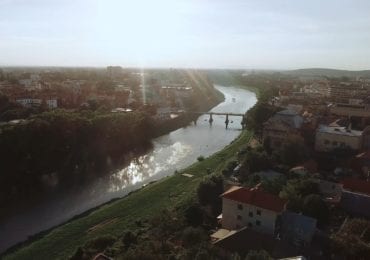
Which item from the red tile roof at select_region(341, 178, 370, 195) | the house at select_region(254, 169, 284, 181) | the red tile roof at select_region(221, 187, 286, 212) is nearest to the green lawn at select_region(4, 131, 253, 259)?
the house at select_region(254, 169, 284, 181)

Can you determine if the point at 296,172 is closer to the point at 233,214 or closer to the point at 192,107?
the point at 233,214

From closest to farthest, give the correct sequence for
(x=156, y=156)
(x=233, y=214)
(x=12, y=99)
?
(x=233, y=214) < (x=156, y=156) < (x=12, y=99)

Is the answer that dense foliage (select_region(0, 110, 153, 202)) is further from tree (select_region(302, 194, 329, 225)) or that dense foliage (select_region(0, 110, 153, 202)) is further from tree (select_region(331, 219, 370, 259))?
tree (select_region(331, 219, 370, 259))

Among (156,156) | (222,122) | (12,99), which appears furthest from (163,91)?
(156,156)

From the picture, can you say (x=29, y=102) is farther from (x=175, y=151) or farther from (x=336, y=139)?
(x=336, y=139)

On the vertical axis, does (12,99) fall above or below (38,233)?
above

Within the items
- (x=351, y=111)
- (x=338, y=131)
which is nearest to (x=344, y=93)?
(x=351, y=111)
